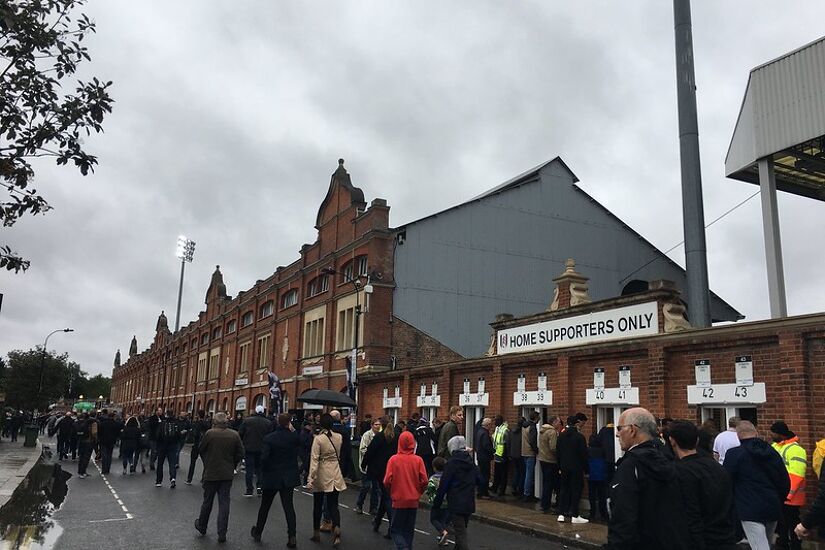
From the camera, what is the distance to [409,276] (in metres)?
30.8

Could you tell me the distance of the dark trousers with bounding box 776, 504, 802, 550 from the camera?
9328 millimetres

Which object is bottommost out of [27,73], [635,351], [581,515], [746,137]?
[581,515]

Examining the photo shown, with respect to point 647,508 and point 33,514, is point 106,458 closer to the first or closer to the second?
point 33,514

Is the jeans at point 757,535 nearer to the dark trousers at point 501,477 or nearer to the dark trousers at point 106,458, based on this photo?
the dark trousers at point 501,477

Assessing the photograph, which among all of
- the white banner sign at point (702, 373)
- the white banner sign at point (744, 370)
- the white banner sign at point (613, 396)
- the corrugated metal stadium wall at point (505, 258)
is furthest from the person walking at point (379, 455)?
the corrugated metal stadium wall at point (505, 258)

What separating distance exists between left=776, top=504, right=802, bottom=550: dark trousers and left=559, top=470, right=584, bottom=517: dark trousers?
145 inches

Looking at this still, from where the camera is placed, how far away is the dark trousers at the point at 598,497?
12.9 m

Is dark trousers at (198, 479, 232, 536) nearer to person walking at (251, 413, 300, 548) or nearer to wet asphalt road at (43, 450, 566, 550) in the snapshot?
wet asphalt road at (43, 450, 566, 550)

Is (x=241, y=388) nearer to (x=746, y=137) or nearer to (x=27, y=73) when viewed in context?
(x=746, y=137)

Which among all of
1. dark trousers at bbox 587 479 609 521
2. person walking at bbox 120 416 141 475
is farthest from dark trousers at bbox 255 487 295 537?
person walking at bbox 120 416 141 475

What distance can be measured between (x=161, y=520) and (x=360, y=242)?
68.6 feet

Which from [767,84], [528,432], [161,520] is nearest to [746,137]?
[767,84]

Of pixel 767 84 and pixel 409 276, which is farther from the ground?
pixel 767 84

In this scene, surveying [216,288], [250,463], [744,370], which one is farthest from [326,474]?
[216,288]
